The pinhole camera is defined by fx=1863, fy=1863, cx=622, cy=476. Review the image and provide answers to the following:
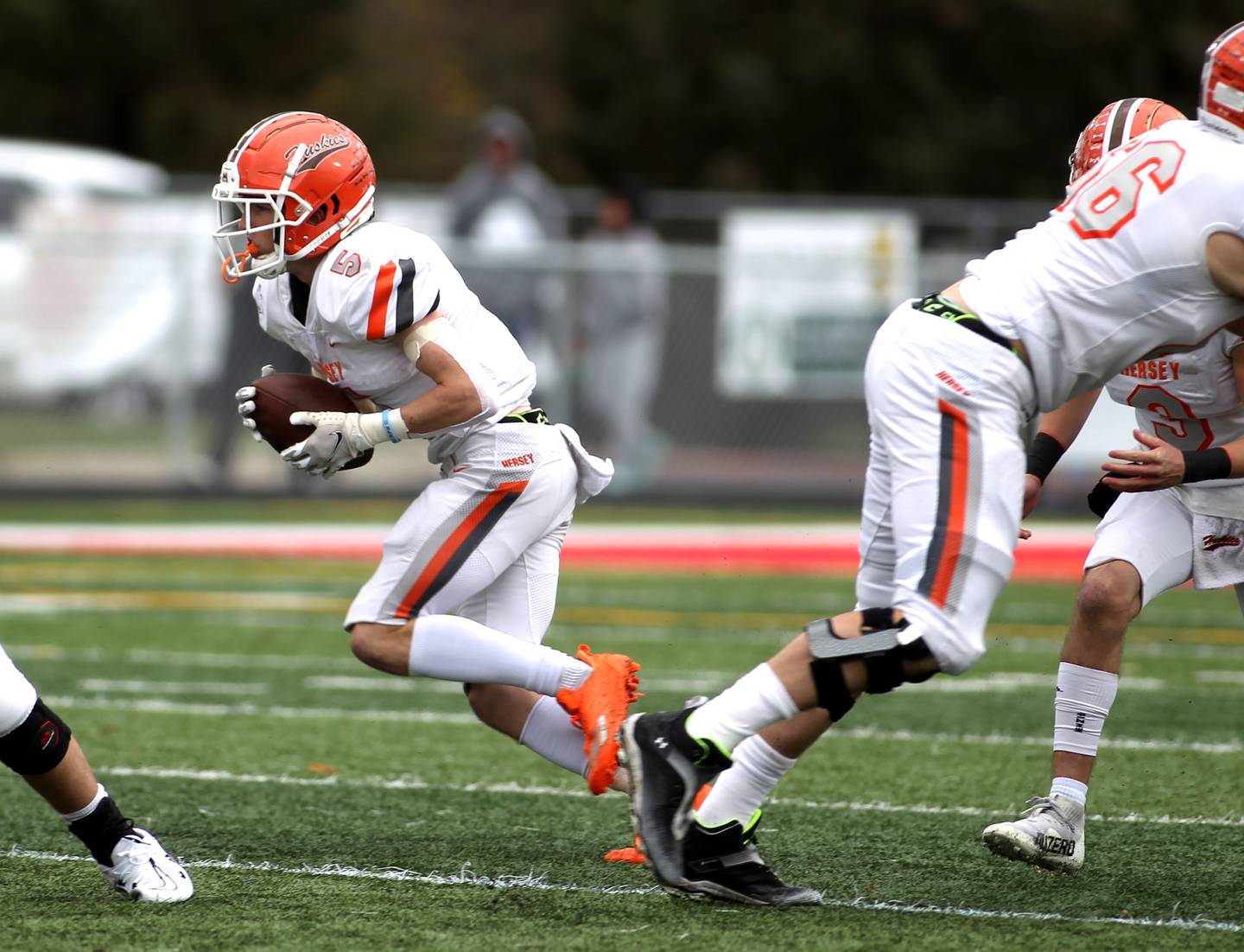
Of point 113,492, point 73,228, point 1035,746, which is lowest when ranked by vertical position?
point 113,492

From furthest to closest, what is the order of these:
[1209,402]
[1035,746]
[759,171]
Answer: [759,171], [1035,746], [1209,402]

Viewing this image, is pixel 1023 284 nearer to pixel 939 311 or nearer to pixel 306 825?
A: pixel 939 311

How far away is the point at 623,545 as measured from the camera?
33.4ft

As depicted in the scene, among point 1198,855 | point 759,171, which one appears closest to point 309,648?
point 1198,855

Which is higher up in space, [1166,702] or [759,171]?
[759,171]

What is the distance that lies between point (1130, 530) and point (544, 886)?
58.9 inches

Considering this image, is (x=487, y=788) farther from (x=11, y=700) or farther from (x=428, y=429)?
(x=11, y=700)

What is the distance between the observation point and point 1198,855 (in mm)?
4055

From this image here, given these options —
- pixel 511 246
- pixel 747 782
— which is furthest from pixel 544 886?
pixel 511 246

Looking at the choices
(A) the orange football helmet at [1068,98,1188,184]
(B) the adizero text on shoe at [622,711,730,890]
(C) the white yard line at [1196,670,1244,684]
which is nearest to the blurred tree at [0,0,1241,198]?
(C) the white yard line at [1196,670,1244,684]

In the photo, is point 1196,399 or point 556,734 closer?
point 1196,399

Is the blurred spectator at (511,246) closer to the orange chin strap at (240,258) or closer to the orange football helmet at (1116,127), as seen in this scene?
the orange chin strap at (240,258)

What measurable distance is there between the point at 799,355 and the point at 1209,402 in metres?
9.17

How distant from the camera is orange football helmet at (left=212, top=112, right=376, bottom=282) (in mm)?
4016
